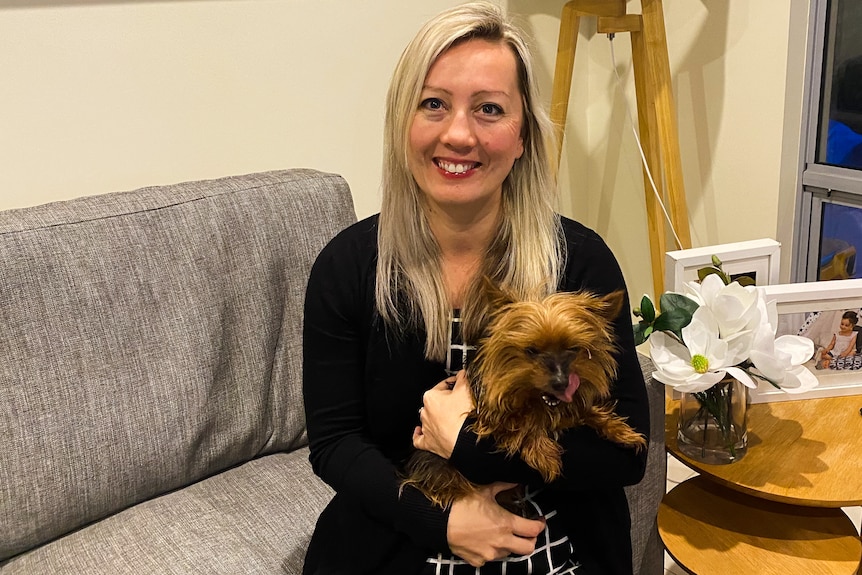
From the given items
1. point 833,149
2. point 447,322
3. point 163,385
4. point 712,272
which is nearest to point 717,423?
point 712,272

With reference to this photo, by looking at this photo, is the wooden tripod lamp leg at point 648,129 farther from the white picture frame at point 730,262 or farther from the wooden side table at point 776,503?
the wooden side table at point 776,503

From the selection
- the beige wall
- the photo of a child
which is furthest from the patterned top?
the beige wall

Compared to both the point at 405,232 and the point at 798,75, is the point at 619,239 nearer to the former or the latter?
the point at 798,75

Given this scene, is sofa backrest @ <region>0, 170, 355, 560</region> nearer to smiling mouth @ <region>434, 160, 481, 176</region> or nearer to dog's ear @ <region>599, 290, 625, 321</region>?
smiling mouth @ <region>434, 160, 481, 176</region>

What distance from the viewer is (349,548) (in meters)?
1.34

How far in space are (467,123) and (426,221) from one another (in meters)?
0.19

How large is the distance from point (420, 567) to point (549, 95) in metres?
2.04

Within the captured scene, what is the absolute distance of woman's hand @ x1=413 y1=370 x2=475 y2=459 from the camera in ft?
3.94

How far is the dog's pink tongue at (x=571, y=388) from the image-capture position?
1.05 m

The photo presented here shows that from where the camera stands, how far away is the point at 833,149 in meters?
2.39

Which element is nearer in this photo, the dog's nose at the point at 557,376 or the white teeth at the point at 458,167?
the dog's nose at the point at 557,376

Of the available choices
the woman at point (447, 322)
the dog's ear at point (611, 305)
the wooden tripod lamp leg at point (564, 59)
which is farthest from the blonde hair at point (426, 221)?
the wooden tripod lamp leg at point (564, 59)

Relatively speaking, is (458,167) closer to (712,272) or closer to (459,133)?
(459,133)

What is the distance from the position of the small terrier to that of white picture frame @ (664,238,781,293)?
1.58 feet
